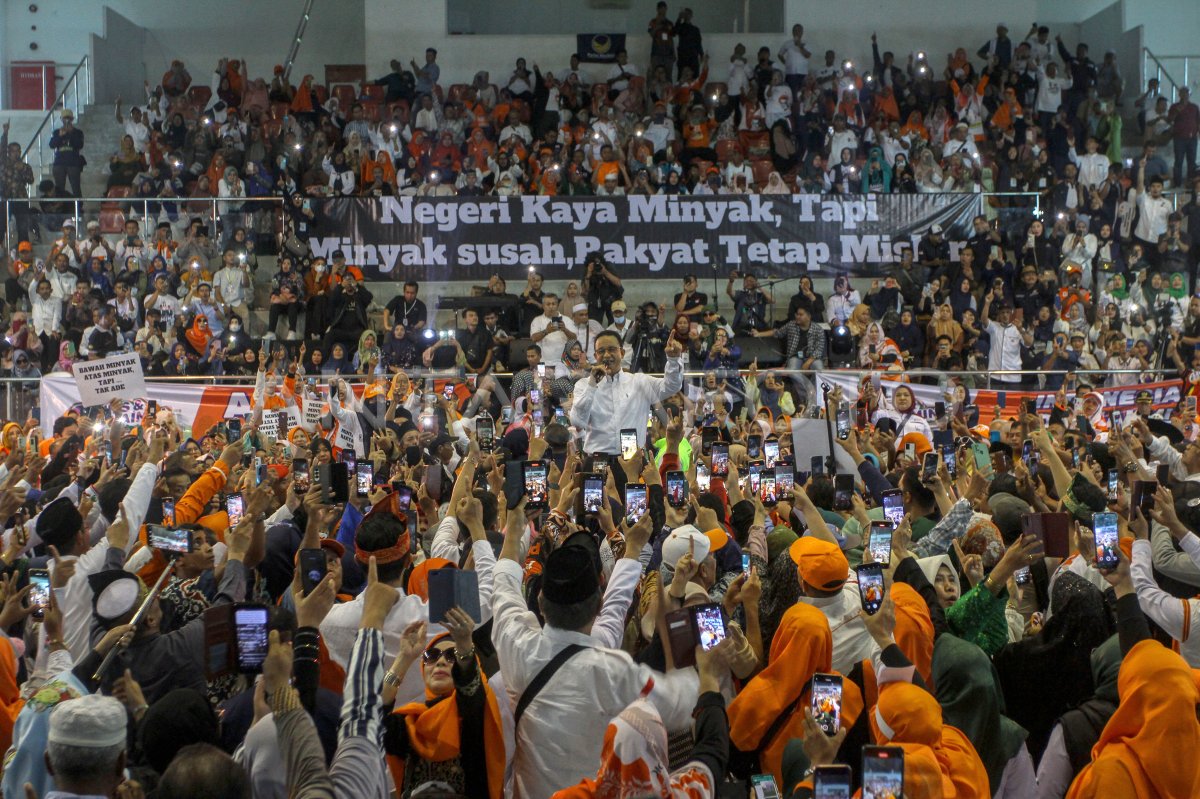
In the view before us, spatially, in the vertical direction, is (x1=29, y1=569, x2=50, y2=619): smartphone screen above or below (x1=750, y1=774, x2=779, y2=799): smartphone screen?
above

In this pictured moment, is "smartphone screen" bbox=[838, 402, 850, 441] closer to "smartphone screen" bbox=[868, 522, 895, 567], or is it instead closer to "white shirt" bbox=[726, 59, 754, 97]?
"smartphone screen" bbox=[868, 522, 895, 567]

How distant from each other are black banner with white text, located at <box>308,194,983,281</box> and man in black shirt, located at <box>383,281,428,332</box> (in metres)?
0.80

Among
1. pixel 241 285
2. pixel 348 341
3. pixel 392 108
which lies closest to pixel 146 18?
pixel 392 108

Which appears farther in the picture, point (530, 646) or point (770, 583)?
point (770, 583)

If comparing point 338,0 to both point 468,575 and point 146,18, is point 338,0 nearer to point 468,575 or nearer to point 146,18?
point 146,18

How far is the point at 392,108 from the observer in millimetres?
19516

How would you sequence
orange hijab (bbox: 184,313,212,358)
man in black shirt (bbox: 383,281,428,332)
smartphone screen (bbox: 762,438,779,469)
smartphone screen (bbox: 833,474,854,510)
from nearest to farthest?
smartphone screen (bbox: 833,474,854,510) → smartphone screen (bbox: 762,438,779,469) → orange hijab (bbox: 184,313,212,358) → man in black shirt (bbox: 383,281,428,332)

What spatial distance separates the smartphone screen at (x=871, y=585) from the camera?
3617 mm

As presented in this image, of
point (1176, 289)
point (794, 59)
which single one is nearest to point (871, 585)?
point (1176, 289)

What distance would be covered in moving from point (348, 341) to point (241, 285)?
1875 mm

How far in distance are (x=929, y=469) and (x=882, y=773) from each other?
3.82 metres

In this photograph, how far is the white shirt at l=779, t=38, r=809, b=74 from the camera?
66.9 feet

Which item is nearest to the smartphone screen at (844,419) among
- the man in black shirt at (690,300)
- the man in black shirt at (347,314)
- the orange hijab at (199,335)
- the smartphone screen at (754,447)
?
the smartphone screen at (754,447)

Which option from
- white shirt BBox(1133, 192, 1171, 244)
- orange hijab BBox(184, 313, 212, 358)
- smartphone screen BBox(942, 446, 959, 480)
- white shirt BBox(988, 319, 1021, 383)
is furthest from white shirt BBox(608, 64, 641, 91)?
smartphone screen BBox(942, 446, 959, 480)
